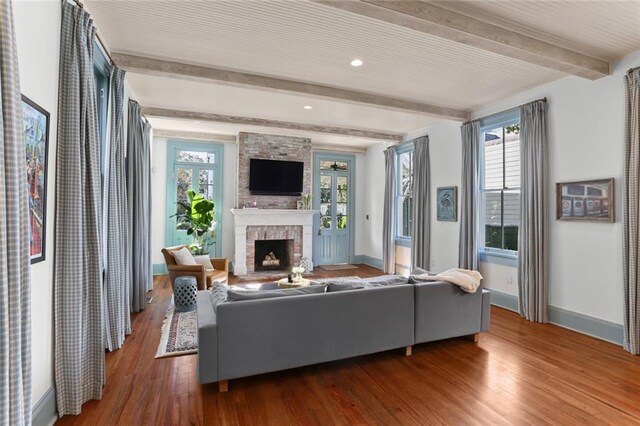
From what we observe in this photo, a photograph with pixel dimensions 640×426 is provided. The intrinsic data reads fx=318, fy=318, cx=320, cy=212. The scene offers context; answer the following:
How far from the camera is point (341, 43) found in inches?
Answer: 125

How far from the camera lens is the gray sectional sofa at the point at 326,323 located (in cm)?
244

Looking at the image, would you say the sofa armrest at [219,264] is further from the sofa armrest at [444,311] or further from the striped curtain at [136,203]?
the sofa armrest at [444,311]

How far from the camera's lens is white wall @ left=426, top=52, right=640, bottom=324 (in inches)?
137

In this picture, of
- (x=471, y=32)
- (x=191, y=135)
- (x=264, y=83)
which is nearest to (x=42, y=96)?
(x=264, y=83)

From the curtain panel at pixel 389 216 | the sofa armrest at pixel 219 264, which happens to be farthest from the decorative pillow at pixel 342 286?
the curtain panel at pixel 389 216

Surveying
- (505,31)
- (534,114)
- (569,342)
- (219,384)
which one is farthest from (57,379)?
(534,114)

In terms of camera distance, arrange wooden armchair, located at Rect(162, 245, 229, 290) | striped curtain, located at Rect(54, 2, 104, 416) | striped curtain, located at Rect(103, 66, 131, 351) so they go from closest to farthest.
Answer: striped curtain, located at Rect(54, 2, 104, 416) < striped curtain, located at Rect(103, 66, 131, 351) < wooden armchair, located at Rect(162, 245, 229, 290)

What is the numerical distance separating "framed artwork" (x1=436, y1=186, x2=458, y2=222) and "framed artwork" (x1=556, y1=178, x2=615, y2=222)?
170cm

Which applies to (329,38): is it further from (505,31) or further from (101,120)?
(101,120)

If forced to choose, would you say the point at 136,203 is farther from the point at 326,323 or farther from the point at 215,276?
the point at 326,323

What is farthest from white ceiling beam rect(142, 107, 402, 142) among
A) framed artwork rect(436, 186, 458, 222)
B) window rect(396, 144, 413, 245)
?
framed artwork rect(436, 186, 458, 222)

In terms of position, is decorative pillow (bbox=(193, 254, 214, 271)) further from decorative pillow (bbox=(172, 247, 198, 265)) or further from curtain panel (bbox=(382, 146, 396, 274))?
curtain panel (bbox=(382, 146, 396, 274))

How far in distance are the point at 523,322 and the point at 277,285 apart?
3.22m

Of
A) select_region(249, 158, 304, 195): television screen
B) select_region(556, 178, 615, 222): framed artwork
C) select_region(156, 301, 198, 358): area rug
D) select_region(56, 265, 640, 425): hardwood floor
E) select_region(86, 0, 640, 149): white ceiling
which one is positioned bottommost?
select_region(56, 265, 640, 425): hardwood floor
